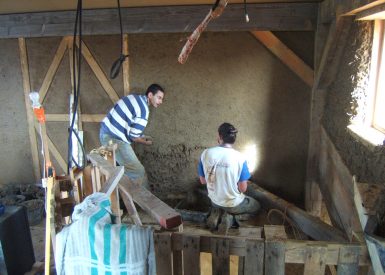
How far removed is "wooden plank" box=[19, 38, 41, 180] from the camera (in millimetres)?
4797

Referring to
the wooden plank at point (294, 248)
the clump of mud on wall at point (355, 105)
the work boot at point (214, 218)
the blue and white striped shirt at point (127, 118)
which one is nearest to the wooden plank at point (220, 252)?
the wooden plank at point (294, 248)

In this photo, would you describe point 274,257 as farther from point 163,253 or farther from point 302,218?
point 302,218

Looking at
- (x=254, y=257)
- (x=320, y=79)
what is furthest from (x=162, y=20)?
(x=254, y=257)

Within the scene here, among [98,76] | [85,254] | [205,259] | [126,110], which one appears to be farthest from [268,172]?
[85,254]

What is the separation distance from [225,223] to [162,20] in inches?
105

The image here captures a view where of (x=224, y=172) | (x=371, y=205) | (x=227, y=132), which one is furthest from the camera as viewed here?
(x=224, y=172)

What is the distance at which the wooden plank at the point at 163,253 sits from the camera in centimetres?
162

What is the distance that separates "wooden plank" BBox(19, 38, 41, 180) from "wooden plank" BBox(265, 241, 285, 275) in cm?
469

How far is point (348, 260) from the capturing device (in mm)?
1513

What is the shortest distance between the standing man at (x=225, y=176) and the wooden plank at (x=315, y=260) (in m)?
1.73

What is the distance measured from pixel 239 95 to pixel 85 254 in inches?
135

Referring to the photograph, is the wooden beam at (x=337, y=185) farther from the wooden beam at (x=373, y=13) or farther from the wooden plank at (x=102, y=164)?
the wooden plank at (x=102, y=164)

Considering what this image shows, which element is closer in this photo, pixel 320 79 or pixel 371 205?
pixel 371 205

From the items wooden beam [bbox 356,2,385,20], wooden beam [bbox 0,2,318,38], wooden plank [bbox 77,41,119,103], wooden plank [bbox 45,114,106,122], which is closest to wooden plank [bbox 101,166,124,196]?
wooden beam [bbox 356,2,385,20]
